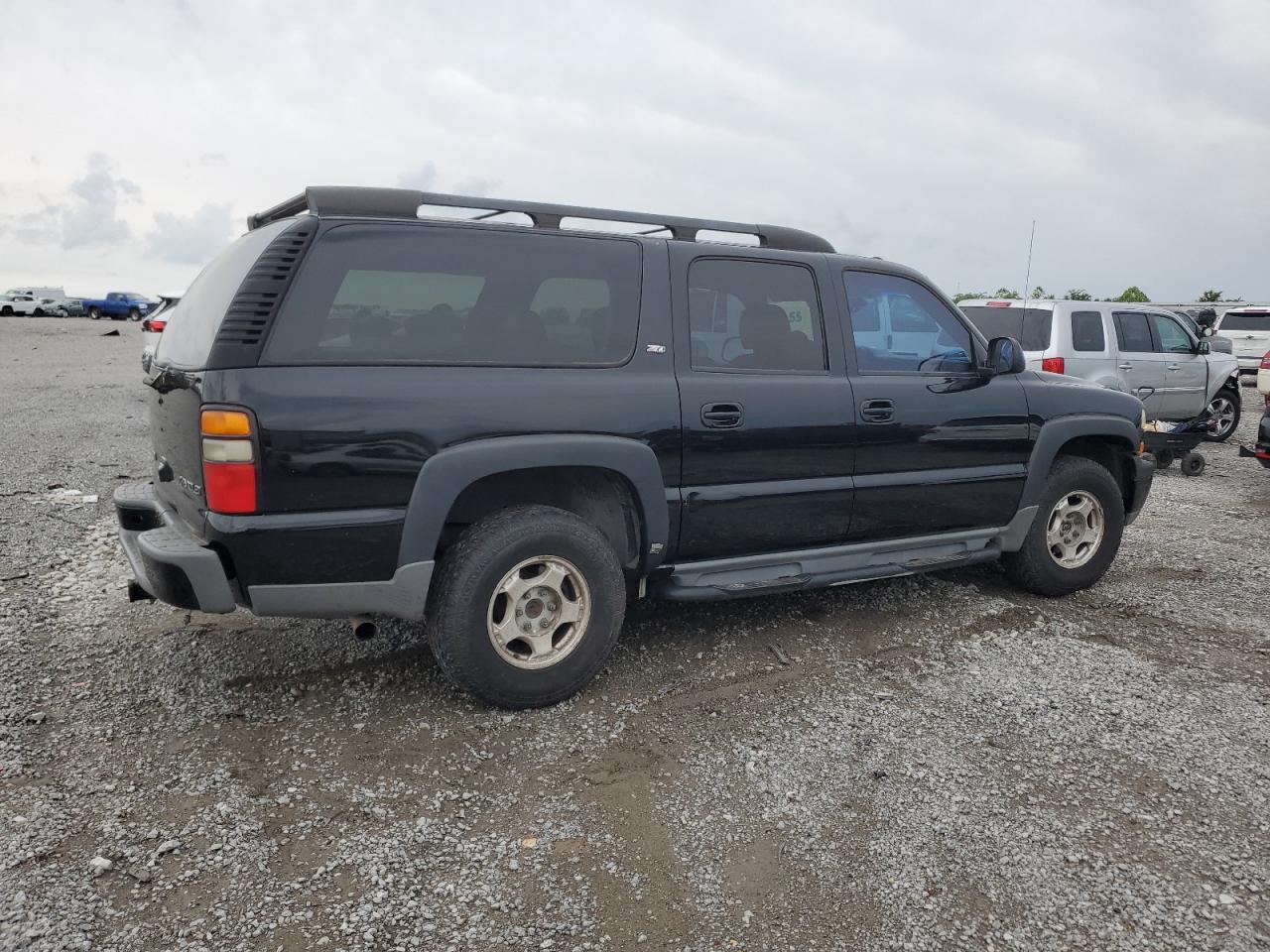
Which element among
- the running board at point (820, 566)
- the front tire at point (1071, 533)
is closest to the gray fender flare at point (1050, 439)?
the front tire at point (1071, 533)

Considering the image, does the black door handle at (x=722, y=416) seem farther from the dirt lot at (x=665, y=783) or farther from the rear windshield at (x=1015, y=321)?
the rear windshield at (x=1015, y=321)

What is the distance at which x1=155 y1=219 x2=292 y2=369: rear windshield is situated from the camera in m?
3.25

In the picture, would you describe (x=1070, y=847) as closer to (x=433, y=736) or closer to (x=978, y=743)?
(x=978, y=743)

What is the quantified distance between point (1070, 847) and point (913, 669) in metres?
1.33

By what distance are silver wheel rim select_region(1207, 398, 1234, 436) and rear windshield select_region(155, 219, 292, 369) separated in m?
Answer: 12.3

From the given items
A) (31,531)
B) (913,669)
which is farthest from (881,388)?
(31,531)

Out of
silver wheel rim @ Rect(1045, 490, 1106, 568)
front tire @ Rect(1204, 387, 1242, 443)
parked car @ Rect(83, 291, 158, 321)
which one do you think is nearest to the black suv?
silver wheel rim @ Rect(1045, 490, 1106, 568)

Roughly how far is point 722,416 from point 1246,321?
715 inches

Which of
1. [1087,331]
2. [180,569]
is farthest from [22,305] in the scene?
[180,569]

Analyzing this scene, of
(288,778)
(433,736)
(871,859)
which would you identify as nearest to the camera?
(871,859)

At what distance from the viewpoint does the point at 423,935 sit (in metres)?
2.41

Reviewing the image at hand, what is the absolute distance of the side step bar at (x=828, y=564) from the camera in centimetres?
400

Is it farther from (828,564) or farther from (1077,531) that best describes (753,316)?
(1077,531)

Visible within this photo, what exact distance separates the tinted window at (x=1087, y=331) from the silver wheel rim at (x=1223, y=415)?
2.97m
